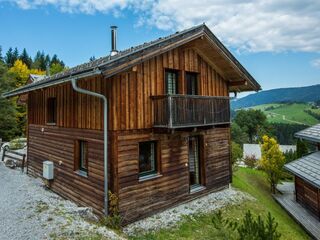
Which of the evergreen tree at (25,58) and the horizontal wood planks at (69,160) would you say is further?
the evergreen tree at (25,58)

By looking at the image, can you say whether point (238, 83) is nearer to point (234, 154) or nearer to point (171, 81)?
point (171, 81)

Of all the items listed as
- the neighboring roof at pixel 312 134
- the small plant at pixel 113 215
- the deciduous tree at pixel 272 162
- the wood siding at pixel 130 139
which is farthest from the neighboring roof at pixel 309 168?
the small plant at pixel 113 215

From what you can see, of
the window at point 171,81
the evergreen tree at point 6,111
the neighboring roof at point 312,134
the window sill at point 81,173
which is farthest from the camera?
the evergreen tree at point 6,111

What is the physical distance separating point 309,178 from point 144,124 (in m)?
9.30

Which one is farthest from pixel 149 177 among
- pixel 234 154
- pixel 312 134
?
pixel 234 154

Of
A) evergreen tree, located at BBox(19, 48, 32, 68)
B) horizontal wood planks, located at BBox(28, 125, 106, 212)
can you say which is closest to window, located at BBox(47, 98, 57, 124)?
horizontal wood planks, located at BBox(28, 125, 106, 212)

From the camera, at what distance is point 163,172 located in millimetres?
10531

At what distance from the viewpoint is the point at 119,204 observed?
9.05m

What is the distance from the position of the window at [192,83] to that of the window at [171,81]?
2.76 feet

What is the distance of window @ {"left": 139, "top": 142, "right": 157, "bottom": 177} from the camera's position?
32.8ft

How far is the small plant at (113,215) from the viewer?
8812 mm

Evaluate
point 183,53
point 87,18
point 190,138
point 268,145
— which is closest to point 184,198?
point 190,138

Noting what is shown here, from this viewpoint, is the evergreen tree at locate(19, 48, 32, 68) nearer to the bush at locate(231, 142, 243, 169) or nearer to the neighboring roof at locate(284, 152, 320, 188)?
the bush at locate(231, 142, 243, 169)

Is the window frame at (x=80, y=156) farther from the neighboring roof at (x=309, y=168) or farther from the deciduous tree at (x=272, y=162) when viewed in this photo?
the deciduous tree at (x=272, y=162)
